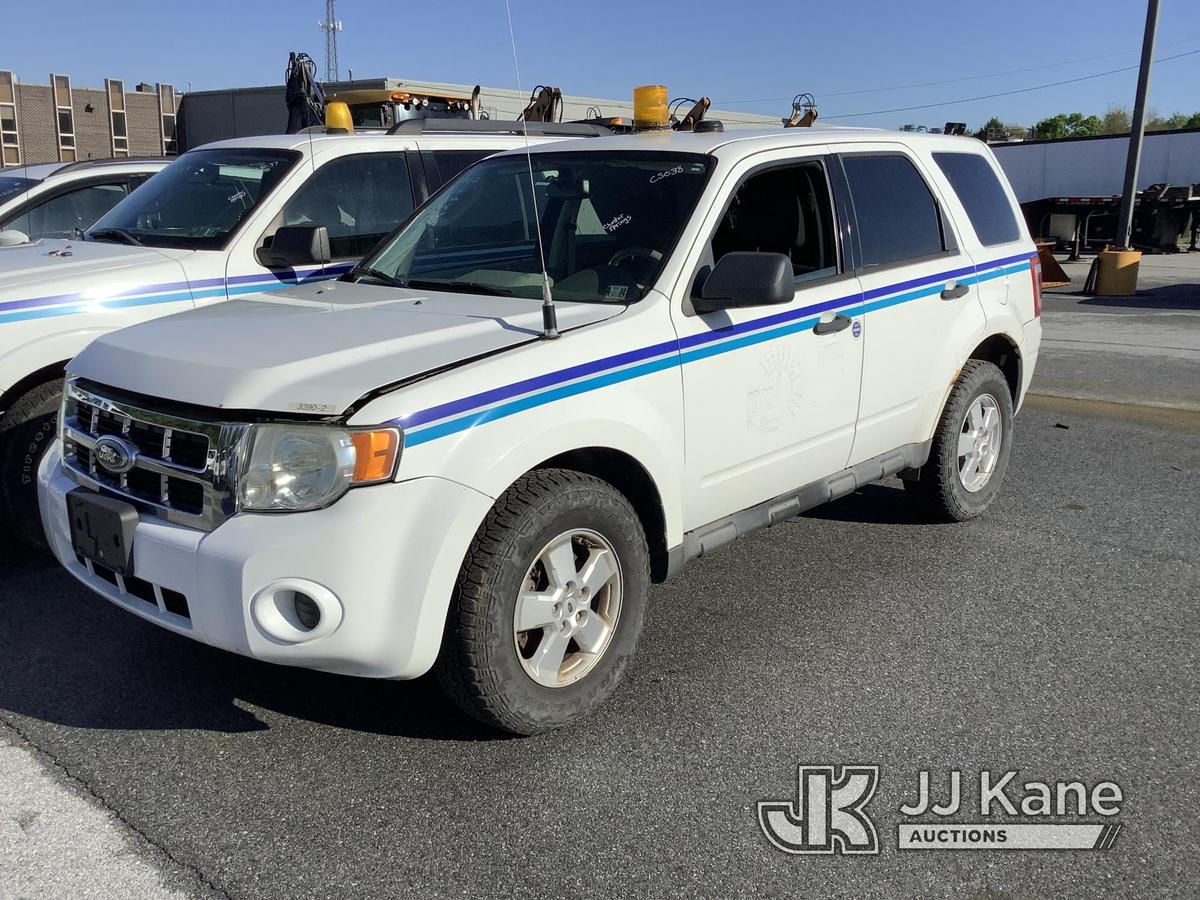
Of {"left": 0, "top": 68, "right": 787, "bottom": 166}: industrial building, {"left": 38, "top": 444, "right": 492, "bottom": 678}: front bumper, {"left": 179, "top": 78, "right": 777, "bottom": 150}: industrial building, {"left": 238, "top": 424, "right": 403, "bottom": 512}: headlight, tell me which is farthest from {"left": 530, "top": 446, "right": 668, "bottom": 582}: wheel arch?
{"left": 0, "top": 68, "right": 787, "bottom": 166}: industrial building

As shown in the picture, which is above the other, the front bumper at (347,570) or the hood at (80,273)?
the hood at (80,273)

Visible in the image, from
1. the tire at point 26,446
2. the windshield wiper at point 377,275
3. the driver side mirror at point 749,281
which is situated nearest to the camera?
the driver side mirror at point 749,281

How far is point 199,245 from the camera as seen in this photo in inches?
225

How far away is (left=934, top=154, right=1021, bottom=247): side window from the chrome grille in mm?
3726

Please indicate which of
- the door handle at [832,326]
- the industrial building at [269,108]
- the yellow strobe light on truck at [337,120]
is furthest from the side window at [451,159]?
the industrial building at [269,108]

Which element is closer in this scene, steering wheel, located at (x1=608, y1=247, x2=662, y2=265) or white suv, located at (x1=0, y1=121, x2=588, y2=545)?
steering wheel, located at (x1=608, y1=247, x2=662, y2=265)

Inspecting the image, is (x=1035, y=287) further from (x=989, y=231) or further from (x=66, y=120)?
(x=66, y=120)

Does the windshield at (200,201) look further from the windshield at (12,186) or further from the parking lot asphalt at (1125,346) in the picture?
the parking lot asphalt at (1125,346)

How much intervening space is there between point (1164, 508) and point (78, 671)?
5.21 metres

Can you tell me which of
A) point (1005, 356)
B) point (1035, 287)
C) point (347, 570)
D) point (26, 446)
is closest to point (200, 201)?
point (26, 446)

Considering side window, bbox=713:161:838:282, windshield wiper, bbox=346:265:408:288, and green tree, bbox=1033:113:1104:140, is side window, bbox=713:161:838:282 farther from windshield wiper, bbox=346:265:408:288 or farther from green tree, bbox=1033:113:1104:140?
green tree, bbox=1033:113:1104:140

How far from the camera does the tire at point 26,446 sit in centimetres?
484

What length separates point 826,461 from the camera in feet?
14.9

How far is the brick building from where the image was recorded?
133ft
